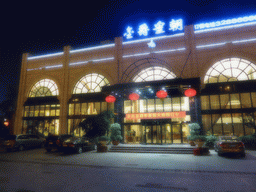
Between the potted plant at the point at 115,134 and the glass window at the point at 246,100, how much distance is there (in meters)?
14.3

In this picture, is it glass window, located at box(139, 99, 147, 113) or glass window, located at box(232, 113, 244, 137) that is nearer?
glass window, located at box(232, 113, 244, 137)

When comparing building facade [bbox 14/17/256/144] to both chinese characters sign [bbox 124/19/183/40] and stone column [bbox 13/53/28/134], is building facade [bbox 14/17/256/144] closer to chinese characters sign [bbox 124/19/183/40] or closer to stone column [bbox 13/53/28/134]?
stone column [bbox 13/53/28/134]

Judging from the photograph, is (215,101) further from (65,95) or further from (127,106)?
(65,95)

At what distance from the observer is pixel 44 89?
2628 centimetres

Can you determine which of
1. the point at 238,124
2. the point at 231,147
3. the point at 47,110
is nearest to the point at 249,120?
the point at 238,124

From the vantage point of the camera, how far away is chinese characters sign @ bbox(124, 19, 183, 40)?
21797 millimetres

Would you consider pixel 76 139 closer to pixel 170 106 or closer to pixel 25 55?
pixel 170 106

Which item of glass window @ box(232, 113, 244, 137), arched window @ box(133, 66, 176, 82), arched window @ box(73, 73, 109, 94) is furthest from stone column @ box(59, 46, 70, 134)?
glass window @ box(232, 113, 244, 137)

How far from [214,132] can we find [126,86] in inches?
444

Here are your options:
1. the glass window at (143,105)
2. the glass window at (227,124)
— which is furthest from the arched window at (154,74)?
the glass window at (227,124)

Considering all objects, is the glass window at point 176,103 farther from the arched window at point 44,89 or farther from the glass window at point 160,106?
the arched window at point 44,89

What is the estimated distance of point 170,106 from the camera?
21062mm

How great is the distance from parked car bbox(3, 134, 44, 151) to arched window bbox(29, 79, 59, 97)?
27.1 feet

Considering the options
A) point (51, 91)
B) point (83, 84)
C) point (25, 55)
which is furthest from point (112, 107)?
point (25, 55)
